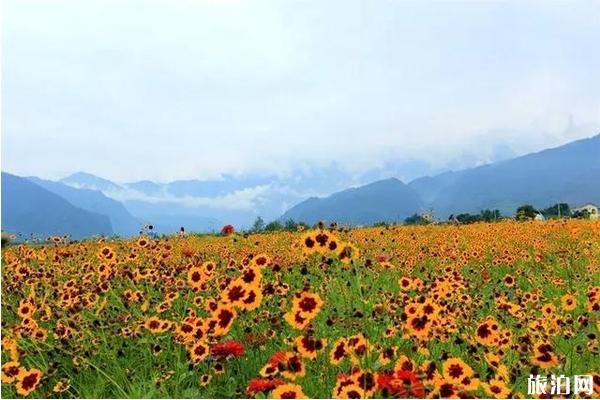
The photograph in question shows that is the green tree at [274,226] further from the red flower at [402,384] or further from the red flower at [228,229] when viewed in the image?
the red flower at [402,384]

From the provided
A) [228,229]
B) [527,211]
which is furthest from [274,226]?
[228,229]

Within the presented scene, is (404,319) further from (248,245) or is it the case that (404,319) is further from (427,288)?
(248,245)

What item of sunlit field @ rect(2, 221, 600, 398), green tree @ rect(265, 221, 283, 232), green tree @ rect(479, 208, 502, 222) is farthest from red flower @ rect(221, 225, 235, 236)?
green tree @ rect(479, 208, 502, 222)

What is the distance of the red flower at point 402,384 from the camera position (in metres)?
2.10

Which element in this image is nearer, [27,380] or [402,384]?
[402,384]

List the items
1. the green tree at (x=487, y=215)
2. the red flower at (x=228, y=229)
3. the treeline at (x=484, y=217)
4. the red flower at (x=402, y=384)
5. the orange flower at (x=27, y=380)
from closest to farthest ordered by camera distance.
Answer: the red flower at (x=402, y=384)
the orange flower at (x=27, y=380)
the red flower at (x=228, y=229)
the treeline at (x=484, y=217)
the green tree at (x=487, y=215)

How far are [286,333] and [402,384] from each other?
222 centimetres

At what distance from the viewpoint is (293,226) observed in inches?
521

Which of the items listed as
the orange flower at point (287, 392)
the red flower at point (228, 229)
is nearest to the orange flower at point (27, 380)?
the orange flower at point (287, 392)

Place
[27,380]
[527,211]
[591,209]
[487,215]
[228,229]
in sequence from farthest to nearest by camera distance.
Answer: [487,215] < [591,209] < [527,211] < [228,229] < [27,380]

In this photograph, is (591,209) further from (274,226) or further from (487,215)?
(274,226)

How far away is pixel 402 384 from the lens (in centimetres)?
213

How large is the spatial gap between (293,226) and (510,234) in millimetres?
5018

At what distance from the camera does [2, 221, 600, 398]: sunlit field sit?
2898 mm
